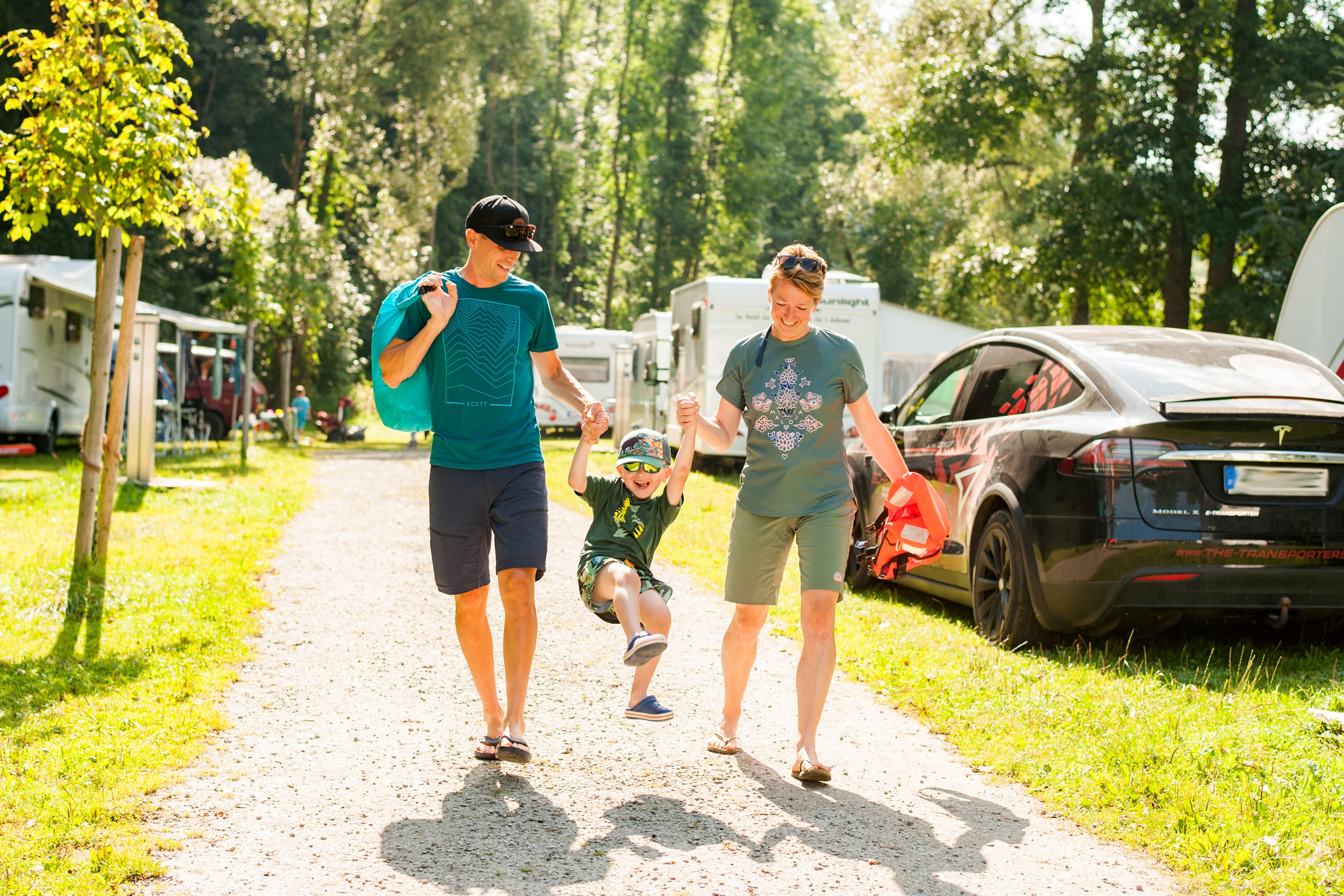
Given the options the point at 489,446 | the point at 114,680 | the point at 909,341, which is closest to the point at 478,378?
the point at 489,446

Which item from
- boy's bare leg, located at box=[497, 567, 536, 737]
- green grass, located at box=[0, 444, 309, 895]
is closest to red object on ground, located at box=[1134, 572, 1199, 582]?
boy's bare leg, located at box=[497, 567, 536, 737]

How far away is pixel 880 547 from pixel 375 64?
3341 centimetres

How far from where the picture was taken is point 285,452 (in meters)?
24.2

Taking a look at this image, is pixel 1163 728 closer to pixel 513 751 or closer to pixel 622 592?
pixel 622 592

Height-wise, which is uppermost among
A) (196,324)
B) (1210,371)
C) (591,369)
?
(591,369)

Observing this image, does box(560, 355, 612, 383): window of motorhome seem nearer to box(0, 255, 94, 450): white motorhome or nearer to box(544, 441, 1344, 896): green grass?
box(0, 255, 94, 450): white motorhome

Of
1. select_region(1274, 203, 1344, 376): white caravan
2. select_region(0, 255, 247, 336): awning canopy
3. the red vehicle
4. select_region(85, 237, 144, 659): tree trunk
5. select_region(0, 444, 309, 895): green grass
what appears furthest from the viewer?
the red vehicle

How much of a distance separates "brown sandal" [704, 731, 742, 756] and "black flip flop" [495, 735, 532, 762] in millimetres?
716

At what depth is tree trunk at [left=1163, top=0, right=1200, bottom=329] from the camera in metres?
21.5

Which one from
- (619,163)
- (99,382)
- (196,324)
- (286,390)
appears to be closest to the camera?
(99,382)

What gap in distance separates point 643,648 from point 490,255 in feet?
5.01

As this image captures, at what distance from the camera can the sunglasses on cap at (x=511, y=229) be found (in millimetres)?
4668

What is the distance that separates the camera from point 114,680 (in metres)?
5.85

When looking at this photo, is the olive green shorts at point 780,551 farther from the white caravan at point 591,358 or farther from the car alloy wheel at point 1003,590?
the white caravan at point 591,358
